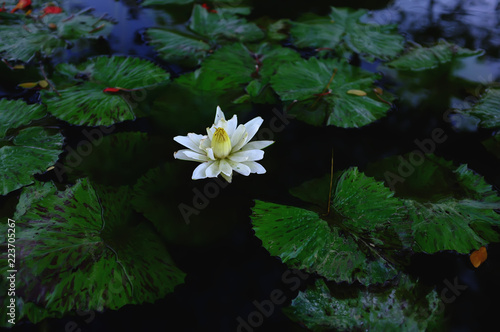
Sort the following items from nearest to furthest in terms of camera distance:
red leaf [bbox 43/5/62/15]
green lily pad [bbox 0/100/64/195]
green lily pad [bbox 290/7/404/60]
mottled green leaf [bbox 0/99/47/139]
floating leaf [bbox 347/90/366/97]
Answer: green lily pad [bbox 0/100/64/195] → mottled green leaf [bbox 0/99/47/139] → floating leaf [bbox 347/90/366/97] → green lily pad [bbox 290/7/404/60] → red leaf [bbox 43/5/62/15]

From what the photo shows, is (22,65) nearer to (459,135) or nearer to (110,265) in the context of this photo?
(110,265)

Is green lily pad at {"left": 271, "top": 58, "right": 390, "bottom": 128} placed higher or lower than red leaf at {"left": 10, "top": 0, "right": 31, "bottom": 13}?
lower

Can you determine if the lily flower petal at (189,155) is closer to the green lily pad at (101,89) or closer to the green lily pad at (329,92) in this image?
the green lily pad at (101,89)

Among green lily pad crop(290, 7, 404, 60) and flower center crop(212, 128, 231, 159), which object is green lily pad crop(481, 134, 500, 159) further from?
flower center crop(212, 128, 231, 159)

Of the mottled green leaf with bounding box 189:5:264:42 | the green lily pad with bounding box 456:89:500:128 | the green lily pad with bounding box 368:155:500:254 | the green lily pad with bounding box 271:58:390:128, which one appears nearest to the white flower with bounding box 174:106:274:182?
the green lily pad with bounding box 271:58:390:128

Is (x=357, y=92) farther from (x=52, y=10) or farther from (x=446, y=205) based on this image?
(x=52, y=10)

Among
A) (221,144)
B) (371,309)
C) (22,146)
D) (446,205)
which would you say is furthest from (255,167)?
(22,146)

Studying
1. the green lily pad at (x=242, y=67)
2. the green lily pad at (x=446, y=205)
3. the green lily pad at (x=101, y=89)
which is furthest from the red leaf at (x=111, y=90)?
the green lily pad at (x=446, y=205)

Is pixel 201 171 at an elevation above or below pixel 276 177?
above
